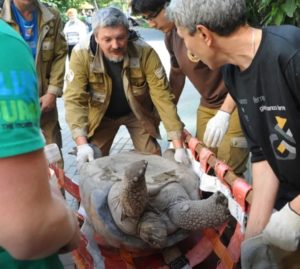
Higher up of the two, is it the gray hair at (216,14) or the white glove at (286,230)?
the gray hair at (216,14)

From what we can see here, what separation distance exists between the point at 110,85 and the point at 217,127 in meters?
0.91

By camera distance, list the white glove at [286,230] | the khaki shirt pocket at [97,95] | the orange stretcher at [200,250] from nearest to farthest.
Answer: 1. the white glove at [286,230]
2. the orange stretcher at [200,250]
3. the khaki shirt pocket at [97,95]

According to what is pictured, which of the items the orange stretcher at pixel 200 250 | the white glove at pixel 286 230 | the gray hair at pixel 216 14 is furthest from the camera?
the orange stretcher at pixel 200 250

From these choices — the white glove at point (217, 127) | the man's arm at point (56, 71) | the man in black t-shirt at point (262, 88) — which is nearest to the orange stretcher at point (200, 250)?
the white glove at point (217, 127)

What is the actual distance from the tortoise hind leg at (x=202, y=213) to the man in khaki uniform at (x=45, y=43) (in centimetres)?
194

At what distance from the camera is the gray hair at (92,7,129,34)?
2938 mm

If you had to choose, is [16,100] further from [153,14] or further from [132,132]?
[132,132]

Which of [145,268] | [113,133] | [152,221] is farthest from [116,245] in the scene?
[113,133]

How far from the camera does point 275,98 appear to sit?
1554mm

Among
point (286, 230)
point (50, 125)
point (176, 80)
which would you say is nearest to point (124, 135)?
point (50, 125)

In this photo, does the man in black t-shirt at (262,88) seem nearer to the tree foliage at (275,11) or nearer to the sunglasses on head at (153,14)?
the tree foliage at (275,11)

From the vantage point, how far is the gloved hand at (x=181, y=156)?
2706mm

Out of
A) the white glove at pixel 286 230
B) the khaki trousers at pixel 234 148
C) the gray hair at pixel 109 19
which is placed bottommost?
the khaki trousers at pixel 234 148

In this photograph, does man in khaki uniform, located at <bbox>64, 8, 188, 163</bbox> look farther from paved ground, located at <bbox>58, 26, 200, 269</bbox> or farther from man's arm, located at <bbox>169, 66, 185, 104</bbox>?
paved ground, located at <bbox>58, 26, 200, 269</bbox>
